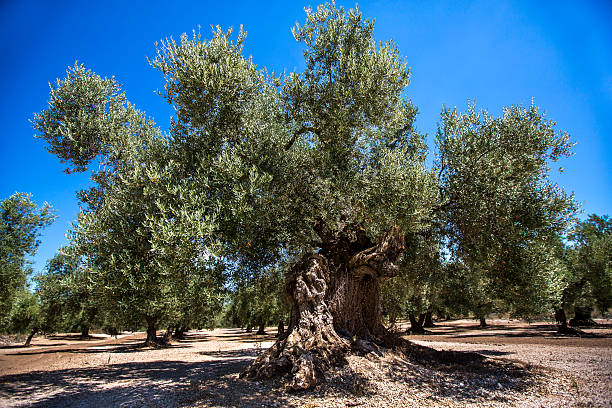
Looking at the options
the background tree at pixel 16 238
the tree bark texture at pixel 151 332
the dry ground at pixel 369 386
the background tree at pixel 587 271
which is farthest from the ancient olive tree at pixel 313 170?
the background tree at pixel 587 271

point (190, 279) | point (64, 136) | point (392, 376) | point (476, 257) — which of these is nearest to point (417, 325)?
point (476, 257)

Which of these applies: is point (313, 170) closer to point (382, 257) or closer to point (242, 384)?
point (382, 257)

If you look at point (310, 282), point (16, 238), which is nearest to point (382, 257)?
point (310, 282)

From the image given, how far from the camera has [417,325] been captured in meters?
45.5

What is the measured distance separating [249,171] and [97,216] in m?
6.60

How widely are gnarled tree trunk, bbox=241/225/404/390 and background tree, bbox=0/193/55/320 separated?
17939 mm

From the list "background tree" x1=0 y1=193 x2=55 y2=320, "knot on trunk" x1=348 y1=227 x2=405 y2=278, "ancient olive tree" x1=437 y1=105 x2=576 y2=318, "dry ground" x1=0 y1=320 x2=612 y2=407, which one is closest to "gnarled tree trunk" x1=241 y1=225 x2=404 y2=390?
"knot on trunk" x1=348 y1=227 x2=405 y2=278

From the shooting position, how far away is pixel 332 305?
47.0ft

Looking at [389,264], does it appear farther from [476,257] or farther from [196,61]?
[196,61]

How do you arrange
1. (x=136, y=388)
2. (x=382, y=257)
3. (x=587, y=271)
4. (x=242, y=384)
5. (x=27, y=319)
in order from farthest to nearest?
(x=27, y=319), (x=587, y=271), (x=382, y=257), (x=136, y=388), (x=242, y=384)

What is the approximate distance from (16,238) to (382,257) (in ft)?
75.0

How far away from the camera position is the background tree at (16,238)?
63.4 ft

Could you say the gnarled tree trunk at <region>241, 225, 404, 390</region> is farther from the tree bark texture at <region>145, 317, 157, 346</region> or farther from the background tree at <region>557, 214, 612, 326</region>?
the background tree at <region>557, 214, 612, 326</region>

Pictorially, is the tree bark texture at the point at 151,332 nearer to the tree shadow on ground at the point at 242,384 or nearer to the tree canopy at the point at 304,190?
the tree shadow on ground at the point at 242,384
